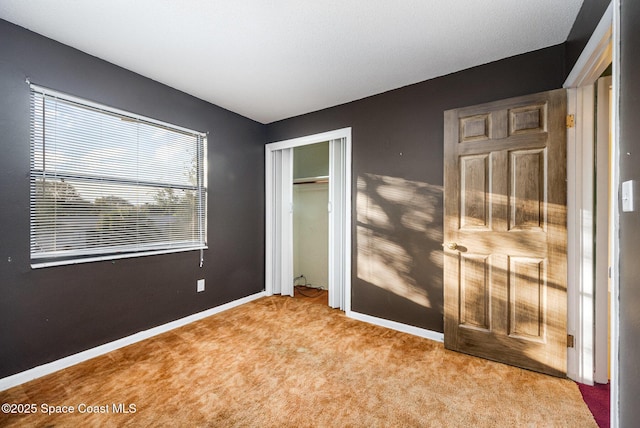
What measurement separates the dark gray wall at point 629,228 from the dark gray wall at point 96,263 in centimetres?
327

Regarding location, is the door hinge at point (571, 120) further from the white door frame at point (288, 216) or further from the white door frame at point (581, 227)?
the white door frame at point (288, 216)

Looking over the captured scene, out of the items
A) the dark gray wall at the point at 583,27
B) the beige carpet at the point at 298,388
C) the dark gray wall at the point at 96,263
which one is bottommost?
the beige carpet at the point at 298,388

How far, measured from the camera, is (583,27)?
176 centimetres

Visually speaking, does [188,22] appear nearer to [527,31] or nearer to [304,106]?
[304,106]

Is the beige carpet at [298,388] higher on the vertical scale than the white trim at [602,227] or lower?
lower

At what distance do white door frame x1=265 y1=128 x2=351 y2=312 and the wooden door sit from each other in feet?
4.40

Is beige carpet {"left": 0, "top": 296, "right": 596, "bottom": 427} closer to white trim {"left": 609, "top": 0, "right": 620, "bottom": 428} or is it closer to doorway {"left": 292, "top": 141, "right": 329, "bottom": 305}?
white trim {"left": 609, "top": 0, "right": 620, "bottom": 428}

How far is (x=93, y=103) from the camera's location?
2344 millimetres

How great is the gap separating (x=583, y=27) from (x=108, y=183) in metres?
3.62

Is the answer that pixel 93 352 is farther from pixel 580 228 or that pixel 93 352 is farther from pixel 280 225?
pixel 580 228

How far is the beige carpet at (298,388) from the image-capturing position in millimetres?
1642

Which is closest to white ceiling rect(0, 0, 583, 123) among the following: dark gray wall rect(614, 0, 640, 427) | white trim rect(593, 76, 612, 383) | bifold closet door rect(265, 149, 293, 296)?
white trim rect(593, 76, 612, 383)

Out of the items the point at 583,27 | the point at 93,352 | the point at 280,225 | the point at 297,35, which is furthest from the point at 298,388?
the point at 583,27

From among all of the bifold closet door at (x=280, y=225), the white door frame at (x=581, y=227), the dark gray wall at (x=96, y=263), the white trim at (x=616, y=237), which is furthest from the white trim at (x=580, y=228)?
the dark gray wall at (x=96, y=263)
